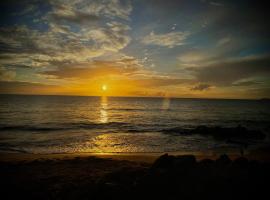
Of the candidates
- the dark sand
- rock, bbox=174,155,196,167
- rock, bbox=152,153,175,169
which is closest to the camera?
the dark sand

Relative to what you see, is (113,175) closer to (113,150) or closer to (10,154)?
(113,150)

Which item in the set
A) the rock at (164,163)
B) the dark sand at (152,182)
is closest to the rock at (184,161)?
the dark sand at (152,182)

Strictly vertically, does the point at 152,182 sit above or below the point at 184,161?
below

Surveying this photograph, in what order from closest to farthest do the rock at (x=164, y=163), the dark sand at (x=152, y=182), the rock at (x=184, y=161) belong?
the dark sand at (x=152, y=182) → the rock at (x=184, y=161) → the rock at (x=164, y=163)

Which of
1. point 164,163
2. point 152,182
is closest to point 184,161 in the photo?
point 164,163

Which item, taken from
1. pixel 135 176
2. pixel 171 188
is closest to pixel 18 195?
pixel 135 176

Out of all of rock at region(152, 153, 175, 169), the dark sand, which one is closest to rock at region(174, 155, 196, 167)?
the dark sand

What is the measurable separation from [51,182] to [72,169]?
1941mm

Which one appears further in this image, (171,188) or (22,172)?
(22,172)

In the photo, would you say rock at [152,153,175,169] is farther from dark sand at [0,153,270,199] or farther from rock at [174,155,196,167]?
rock at [174,155,196,167]

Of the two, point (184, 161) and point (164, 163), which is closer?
point (184, 161)

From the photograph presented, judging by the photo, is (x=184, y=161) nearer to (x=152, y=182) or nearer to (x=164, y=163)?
(x=164, y=163)

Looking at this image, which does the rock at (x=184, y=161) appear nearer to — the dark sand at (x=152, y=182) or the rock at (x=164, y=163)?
the dark sand at (x=152, y=182)

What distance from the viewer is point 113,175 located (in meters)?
7.77
